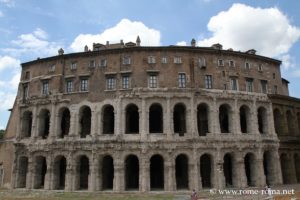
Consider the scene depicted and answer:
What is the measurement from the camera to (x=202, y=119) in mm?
35719

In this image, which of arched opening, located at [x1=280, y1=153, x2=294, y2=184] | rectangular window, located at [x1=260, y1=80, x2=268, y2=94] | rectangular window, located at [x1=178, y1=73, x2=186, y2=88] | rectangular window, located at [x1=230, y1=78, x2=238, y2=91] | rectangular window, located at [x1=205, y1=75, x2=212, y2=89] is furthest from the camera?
rectangular window, located at [x1=260, y1=80, x2=268, y2=94]

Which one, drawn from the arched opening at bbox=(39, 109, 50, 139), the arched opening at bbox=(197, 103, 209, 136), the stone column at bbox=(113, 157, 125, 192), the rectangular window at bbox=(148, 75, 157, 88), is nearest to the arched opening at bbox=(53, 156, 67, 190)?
the arched opening at bbox=(39, 109, 50, 139)

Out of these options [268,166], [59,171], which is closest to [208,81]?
[268,166]

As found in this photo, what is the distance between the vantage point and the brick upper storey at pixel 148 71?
3406 cm

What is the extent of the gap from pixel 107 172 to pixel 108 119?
6070 mm

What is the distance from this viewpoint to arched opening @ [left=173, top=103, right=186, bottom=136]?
34.4 metres

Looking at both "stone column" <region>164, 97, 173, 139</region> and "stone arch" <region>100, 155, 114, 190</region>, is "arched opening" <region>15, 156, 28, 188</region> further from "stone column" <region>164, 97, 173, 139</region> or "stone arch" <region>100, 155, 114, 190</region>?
"stone column" <region>164, 97, 173, 139</region>

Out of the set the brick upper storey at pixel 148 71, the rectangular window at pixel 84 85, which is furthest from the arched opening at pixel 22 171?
the rectangular window at pixel 84 85

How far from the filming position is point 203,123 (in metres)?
35.6

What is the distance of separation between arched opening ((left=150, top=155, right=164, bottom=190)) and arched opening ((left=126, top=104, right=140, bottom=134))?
3879 millimetres

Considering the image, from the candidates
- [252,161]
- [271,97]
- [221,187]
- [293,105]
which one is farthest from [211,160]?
[293,105]

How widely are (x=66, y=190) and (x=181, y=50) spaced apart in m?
19.9

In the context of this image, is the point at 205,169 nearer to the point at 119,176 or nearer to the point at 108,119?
the point at 119,176

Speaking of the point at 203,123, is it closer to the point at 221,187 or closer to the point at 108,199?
the point at 221,187
